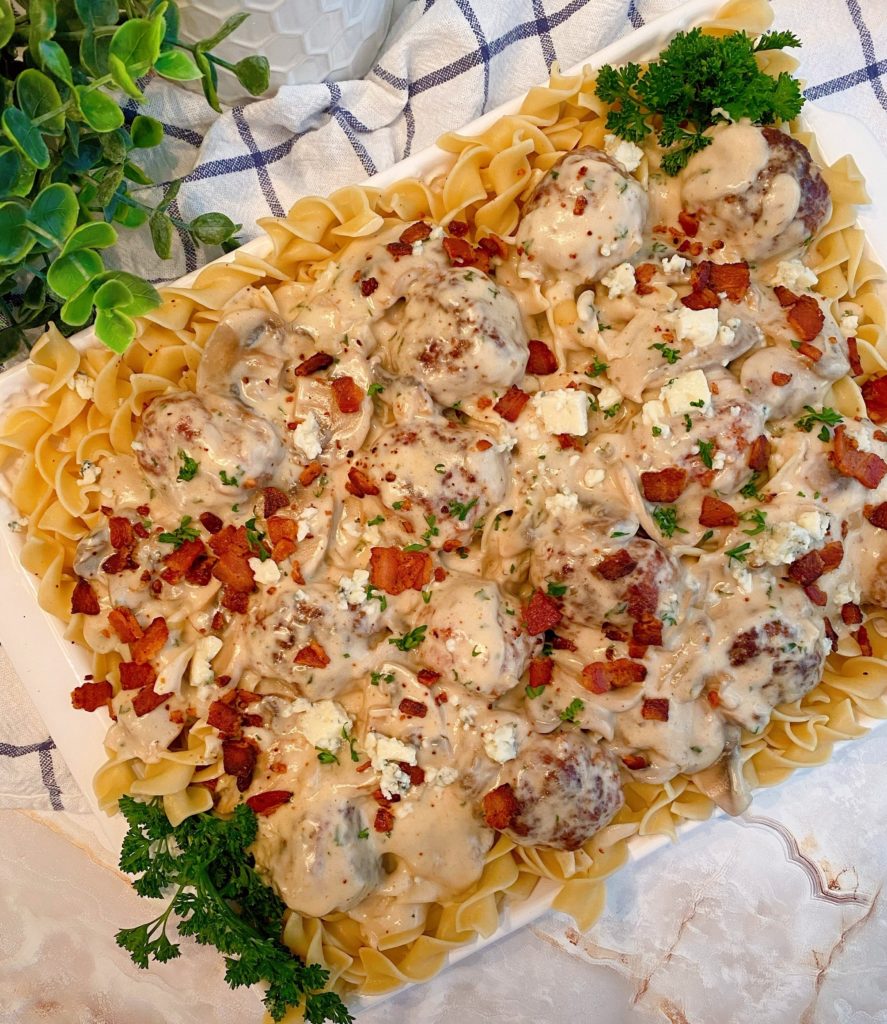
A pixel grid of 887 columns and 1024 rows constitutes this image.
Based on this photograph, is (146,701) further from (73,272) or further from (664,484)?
(664,484)

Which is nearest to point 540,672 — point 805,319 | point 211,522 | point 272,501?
point 272,501

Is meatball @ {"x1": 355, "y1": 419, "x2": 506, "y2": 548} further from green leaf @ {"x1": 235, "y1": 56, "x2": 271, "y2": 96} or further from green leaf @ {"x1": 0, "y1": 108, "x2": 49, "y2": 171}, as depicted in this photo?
green leaf @ {"x1": 0, "y1": 108, "x2": 49, "y2": 171}

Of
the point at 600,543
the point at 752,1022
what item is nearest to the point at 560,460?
the point at 600,543

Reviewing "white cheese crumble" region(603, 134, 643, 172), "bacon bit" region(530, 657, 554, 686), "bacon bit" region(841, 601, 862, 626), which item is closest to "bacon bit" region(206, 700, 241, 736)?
"bacon bit" region(530, 657, 554, 686)

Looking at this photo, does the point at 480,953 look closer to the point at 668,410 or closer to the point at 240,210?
the point at 668,410

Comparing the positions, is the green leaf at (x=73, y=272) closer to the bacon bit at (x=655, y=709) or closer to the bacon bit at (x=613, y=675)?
the bacon bit at (x=613, y=675)

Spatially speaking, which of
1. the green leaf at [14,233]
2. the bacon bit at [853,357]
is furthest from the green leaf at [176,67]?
the bacon bit at [853,357]
